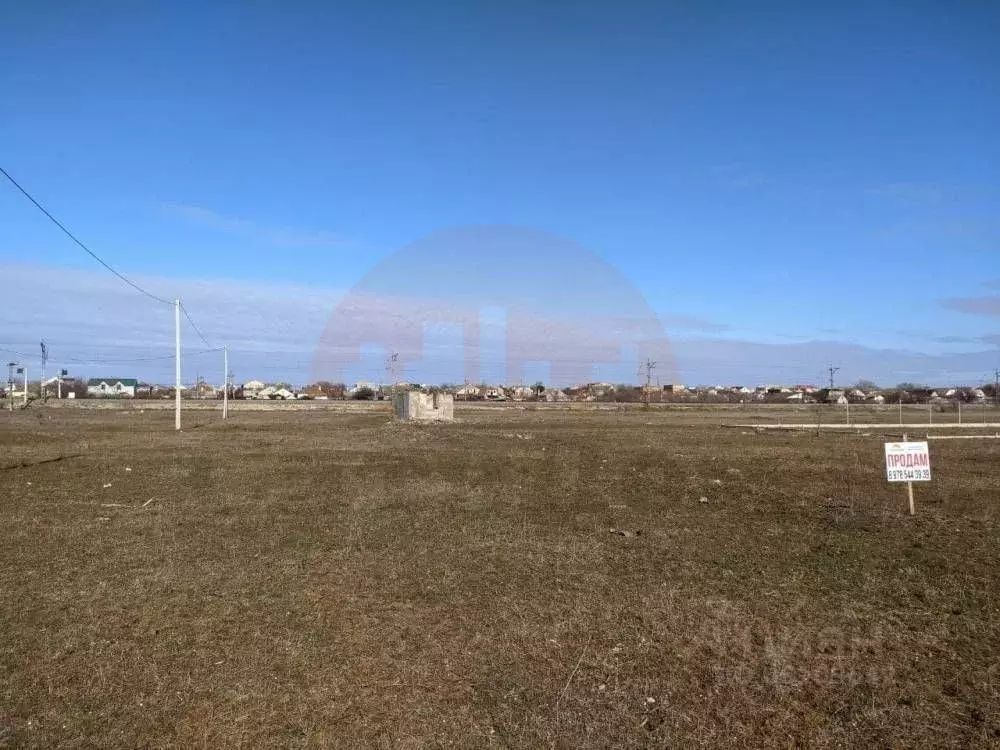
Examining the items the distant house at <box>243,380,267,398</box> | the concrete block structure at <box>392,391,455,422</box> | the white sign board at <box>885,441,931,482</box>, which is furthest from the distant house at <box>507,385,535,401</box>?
the white sign board at <box>885,441,931,482</box>

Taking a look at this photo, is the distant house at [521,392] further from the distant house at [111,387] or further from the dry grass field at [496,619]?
the dry grass field at [496,619]

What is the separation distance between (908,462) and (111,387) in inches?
7010

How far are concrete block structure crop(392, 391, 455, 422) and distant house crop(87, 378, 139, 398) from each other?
126773 mm

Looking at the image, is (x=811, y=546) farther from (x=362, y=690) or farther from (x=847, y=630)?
(x=362, y=690)

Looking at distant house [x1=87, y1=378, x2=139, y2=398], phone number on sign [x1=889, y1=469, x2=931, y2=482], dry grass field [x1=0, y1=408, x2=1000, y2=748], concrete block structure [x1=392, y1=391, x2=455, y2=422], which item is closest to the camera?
dry grass field [x1=0, y1=408, x2=1000, y2=748]

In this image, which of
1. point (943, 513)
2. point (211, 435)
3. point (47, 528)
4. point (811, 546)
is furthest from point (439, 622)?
point (211, 435)

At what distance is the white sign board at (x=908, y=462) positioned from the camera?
12.2 metres

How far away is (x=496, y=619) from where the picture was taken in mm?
6723

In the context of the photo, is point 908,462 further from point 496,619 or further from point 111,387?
point 111,387

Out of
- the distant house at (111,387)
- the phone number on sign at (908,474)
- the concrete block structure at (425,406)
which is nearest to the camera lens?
the phone number on sign at (908,474)

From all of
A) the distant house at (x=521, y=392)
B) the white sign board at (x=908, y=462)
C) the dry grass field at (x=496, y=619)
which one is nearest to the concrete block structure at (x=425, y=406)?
the dry grass field at (x=496, y=619)

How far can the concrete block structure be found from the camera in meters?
49.2

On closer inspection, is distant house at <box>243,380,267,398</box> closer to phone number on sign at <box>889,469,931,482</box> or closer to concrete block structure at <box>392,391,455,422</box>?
concrete block structure at <box>392,391,455,422</box>

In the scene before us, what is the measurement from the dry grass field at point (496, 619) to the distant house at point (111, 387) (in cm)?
16041
